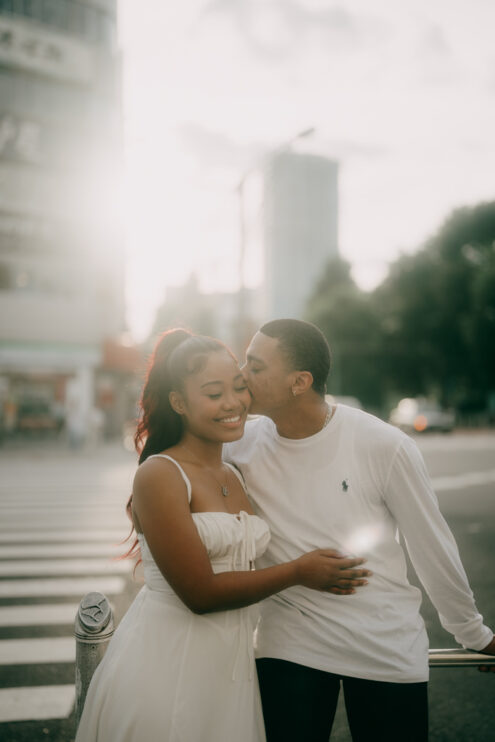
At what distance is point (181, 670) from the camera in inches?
87.5

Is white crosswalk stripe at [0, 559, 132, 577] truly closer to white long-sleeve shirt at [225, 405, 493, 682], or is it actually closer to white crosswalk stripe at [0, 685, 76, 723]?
white crosswalk stripe at [0, 685, 76, 723]

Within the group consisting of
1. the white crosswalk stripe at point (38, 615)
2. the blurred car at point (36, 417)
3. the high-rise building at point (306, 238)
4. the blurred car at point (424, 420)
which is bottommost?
the blurred car at point (424, 420)

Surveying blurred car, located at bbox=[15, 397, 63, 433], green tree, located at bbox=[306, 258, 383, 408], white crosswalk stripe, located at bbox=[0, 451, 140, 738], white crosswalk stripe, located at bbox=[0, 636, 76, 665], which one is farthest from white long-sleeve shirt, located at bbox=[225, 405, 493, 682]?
green tree, located at bbox=[306, 258, 383, 408]

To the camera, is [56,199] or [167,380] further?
[56,199]

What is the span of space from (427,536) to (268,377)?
2.35 feet

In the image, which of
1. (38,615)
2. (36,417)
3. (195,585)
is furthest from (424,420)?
(195,585)

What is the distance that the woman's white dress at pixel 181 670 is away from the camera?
220 cm

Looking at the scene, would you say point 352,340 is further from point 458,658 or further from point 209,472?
point 209,472

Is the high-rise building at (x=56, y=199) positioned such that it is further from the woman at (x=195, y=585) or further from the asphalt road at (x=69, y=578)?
the woman at (x=195, y=585)

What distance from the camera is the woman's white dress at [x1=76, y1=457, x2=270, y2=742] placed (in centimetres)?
220

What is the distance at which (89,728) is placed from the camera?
2.28 m

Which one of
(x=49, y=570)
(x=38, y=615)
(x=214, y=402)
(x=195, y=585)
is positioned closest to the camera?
(x=195, y=585)

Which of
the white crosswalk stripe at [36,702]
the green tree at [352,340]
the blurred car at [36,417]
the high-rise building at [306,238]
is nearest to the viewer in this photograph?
the white crosswalk stripe at [36,702]

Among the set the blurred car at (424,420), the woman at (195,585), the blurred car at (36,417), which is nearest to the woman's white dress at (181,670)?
the woman at (195,585)
